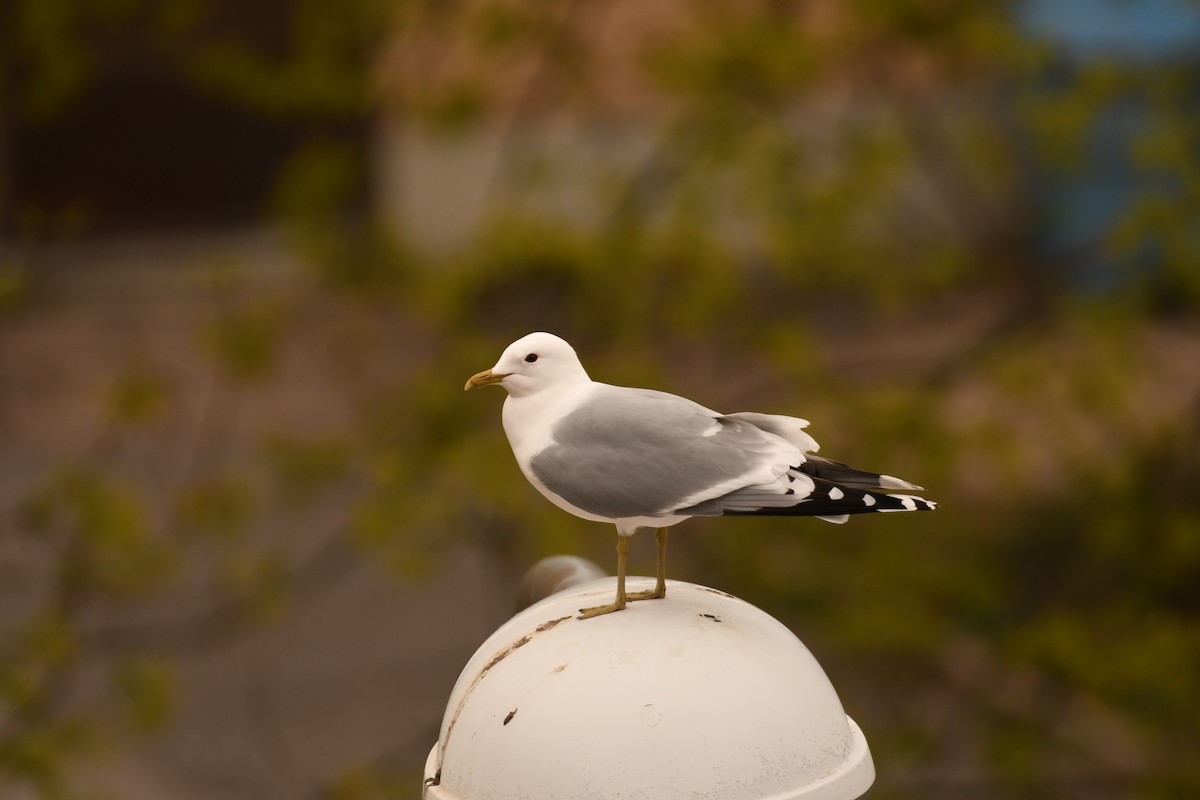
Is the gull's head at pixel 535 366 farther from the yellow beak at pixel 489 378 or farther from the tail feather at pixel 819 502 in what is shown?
the tail feather at pixel 819 502

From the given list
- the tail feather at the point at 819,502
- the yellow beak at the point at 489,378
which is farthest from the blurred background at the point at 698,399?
the tail feather at the point at 819,502

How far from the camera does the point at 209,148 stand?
12.7 m

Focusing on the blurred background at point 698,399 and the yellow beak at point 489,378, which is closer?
the yellow beak at point 489,378

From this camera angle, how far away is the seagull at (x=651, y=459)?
5.10 feet

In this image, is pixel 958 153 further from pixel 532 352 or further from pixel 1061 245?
pixel 532 352

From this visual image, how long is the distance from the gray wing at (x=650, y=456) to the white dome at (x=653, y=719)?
0.41ft

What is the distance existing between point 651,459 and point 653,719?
0.32 m

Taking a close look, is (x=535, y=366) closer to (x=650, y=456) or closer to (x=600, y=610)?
(x=650, y=456)

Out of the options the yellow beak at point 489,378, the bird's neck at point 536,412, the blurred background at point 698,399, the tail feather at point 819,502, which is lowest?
the blurred background at point 698,399

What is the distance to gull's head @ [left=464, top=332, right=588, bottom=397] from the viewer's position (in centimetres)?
169

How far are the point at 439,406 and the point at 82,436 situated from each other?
415 cm

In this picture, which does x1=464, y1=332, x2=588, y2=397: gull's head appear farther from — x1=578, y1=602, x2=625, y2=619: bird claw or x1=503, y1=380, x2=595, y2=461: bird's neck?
x1=578, y1=602, x2=625, y2=619: bird claw

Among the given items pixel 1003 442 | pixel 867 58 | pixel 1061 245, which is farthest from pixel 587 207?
pixel 1003 442

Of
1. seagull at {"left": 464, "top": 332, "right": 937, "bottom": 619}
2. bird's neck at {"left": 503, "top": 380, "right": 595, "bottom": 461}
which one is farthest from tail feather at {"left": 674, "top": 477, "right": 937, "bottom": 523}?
bird's neck at {"left": 503, "top": 380, "right": 595, "bottom": 461}
